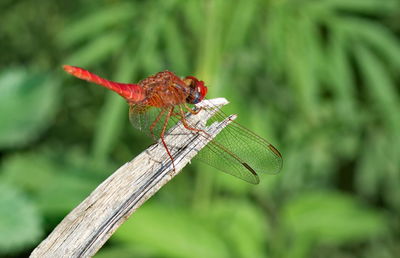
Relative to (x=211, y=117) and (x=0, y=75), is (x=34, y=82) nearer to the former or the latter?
(x=0, y=75)

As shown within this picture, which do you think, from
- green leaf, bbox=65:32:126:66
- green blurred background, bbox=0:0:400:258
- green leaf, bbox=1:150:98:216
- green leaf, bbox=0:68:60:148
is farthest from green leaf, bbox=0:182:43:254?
green leaf, bbox=65:32:126:66

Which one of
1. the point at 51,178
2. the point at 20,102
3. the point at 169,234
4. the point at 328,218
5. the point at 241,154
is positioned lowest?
the point at 241,154

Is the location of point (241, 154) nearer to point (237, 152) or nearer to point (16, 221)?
point (237, 152)

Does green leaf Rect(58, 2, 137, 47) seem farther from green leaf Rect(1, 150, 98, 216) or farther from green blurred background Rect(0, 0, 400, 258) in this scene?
green leaf Rect(1, 150, 98, 216)

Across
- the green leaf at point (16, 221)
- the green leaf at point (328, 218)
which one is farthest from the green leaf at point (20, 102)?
the green leaf at point (328, 218)

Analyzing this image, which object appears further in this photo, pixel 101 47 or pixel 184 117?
pixel 101 47

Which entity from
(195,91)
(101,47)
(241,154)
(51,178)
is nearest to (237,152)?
(241,154)
